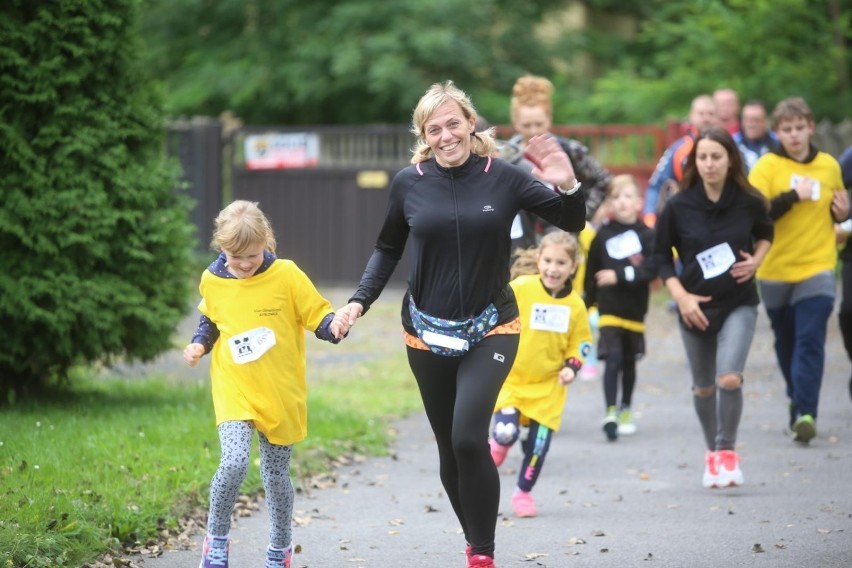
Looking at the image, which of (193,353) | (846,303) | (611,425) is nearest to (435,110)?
(193,353)

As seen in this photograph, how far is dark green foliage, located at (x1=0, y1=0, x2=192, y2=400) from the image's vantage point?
880 centimetres

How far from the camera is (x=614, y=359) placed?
1024 cm

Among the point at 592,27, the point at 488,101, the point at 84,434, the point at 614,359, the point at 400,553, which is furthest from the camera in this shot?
the point at 592,27

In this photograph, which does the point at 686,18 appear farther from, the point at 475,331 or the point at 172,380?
the point at 475,331

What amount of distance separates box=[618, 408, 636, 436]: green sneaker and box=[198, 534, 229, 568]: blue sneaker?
502cm

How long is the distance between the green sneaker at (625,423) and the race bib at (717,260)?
2585mm

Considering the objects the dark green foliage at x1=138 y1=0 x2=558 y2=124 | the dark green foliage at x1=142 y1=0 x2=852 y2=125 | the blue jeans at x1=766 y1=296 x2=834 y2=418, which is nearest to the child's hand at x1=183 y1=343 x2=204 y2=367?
the blue jeans at x1=766 y1=296 x2=834 y2=418

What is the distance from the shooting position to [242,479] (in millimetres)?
6020

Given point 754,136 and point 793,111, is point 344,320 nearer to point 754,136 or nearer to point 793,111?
point 793,111

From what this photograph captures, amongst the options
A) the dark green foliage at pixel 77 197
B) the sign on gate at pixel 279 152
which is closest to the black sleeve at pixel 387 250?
the dark green foliage at pixel 77 197

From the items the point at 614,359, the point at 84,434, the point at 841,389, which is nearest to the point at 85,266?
the point at 84,434

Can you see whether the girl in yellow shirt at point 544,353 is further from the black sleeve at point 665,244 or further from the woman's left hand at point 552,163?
the woman's left hand at point 552,163

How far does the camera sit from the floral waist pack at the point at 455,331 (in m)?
5.88

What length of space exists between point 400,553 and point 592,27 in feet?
84.0
